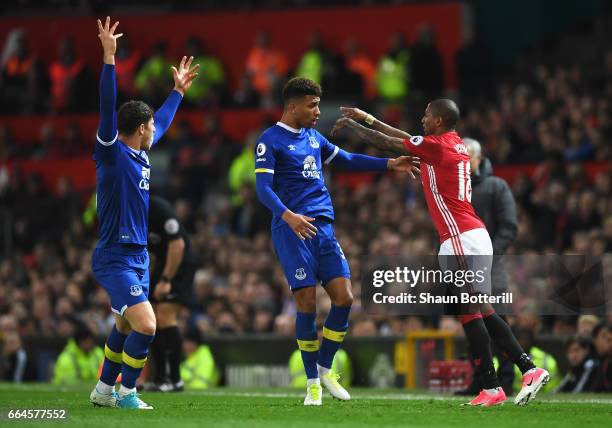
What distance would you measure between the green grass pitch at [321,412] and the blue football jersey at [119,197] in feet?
4.52

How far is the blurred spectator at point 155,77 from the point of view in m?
24.7

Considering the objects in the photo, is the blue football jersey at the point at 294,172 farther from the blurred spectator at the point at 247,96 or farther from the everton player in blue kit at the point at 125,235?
the blurred spectator at the point at 247,96

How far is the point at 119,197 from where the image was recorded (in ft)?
33.4

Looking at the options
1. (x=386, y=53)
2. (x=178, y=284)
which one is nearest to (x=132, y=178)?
(x=178, y=284)

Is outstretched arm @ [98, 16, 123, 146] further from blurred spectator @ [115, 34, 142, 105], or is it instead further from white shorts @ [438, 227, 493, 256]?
blurred spectator @ [115, 34, 142, 105]

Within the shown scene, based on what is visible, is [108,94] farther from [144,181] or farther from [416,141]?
[416,141]

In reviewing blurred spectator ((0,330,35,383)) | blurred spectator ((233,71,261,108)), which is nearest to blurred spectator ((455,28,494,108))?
blurred spectator ((233,71,261,108))

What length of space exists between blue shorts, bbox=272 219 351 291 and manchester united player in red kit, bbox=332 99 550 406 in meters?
0.86

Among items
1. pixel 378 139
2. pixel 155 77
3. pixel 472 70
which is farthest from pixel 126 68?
pixel 378 139

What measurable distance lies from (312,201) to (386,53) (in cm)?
1399

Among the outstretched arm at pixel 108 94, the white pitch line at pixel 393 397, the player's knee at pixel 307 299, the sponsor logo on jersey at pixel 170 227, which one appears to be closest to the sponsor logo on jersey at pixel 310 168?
the player's knee at pixel 307 299

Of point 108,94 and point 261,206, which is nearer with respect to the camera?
point 108,94

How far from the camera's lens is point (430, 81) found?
22516mm

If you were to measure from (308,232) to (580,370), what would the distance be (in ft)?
15.7
